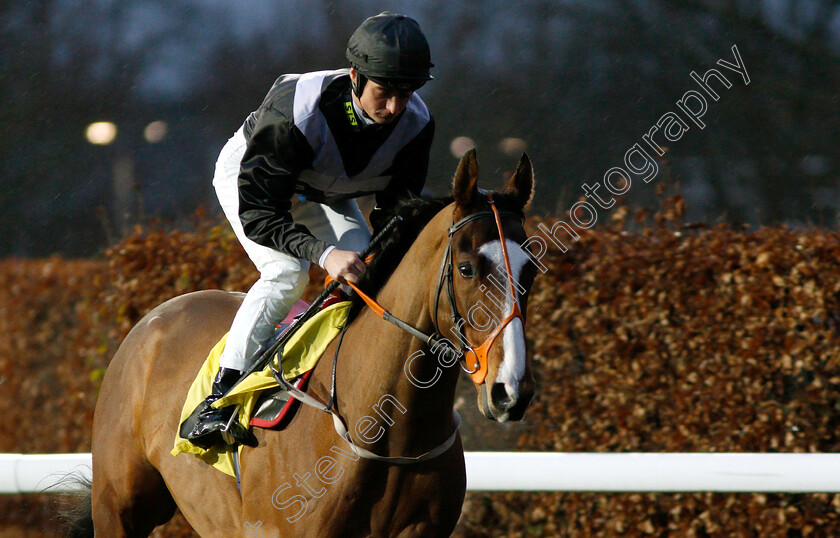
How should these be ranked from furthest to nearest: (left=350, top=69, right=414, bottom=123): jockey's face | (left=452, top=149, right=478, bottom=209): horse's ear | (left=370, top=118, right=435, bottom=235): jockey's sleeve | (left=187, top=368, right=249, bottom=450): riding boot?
(left=370, top=118, right=435, bottom=235): jockey's sleeve → (left=187, top=368, right=249, bottom=450): riding boot → (left=350, top=69, right=414, bottom=123): jockey's face → (left=452, top=149, right=478, bottom=209): horse's ear

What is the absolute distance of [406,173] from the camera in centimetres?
298

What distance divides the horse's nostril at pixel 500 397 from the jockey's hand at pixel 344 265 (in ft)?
2.13

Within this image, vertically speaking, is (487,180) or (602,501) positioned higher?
(487,180)

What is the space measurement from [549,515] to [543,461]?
0.61 meters

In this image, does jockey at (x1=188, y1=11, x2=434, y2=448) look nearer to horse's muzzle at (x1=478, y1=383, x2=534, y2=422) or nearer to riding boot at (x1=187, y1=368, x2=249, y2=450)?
riding boot at (x1=187, y1=368, x2=249, y2=450)

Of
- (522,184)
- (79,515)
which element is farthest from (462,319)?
(79,515)

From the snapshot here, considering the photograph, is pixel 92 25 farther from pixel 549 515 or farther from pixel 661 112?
pixel 549 515

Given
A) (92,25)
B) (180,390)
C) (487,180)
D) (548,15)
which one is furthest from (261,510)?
(92,25)

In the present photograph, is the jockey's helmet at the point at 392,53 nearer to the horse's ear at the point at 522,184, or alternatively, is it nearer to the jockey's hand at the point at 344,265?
the horse's ear at the point at 522,184

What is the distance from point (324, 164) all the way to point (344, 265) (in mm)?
465

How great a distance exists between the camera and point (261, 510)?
2.64 m

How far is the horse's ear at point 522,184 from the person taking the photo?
251cm

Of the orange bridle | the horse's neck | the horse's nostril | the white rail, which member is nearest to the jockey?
the horse's neck

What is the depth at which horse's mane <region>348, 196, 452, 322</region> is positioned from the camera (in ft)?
8.55
